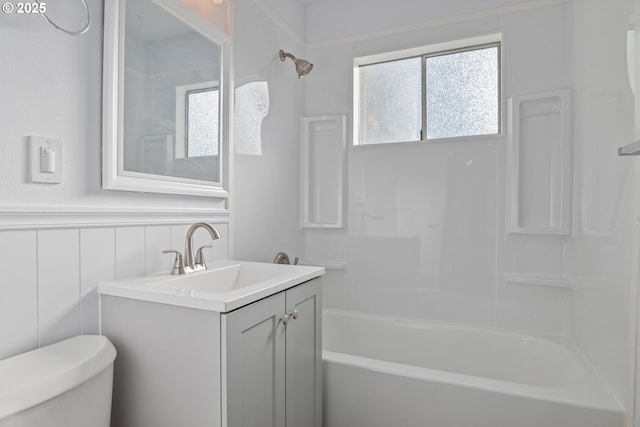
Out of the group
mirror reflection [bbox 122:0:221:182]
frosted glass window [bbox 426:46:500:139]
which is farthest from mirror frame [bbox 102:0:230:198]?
frosted glass window [bbox 426:46:500:139]

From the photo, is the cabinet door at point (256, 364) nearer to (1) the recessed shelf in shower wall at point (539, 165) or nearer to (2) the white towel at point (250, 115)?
(2) the white towel at point (250, 115)

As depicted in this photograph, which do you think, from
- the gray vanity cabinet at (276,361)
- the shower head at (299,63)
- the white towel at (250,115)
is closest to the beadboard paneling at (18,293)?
the gray vanity cabinet at (276,361)

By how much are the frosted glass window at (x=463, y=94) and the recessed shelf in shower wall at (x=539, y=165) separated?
20cm

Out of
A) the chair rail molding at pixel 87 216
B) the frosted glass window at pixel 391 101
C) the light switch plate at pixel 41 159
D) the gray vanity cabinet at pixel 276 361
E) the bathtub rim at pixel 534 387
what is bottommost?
the bathtub rim at pixel 534 387

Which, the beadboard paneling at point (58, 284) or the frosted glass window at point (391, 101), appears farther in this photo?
the frosted glass window at point (391, 101)

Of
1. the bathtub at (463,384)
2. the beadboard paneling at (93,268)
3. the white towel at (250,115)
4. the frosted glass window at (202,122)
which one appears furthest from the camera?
the white towel at (250,115)

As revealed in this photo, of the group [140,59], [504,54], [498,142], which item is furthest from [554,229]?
[140,59]

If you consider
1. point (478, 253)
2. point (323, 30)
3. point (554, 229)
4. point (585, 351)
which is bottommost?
point (585, 351)

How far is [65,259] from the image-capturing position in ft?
3.46

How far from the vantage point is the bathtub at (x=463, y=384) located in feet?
4.32

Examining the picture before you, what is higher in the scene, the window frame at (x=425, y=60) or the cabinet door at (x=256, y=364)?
the window frame at (x=425, y=60)

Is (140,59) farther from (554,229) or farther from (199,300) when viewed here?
(554,229)

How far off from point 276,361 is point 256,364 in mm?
108

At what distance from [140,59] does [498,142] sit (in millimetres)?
1832
